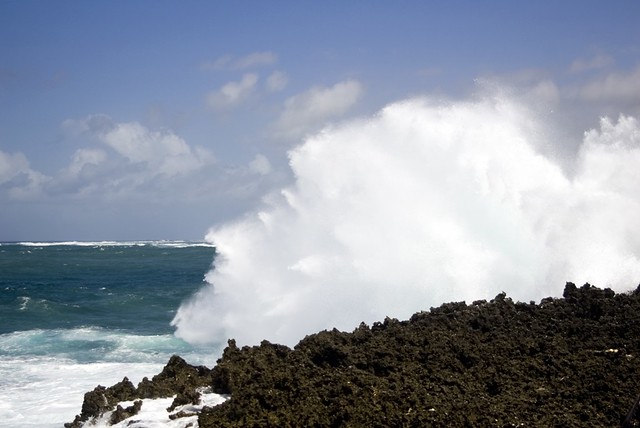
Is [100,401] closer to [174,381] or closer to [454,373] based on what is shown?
[174,381]

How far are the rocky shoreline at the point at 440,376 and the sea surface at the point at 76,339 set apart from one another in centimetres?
257

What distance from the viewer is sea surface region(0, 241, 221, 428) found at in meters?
10.7

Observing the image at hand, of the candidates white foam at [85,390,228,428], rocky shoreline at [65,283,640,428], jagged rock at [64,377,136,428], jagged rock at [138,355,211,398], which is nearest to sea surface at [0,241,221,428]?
jagged rock at [64,377,136,428]

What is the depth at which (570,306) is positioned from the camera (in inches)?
375

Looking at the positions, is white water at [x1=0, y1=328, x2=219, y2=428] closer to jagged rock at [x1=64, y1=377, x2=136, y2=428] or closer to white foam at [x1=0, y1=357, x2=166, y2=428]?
white foam at [x1=0, y1=357, x2=166, y2=428]

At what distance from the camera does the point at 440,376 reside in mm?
7125

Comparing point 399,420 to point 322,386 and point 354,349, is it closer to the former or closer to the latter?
point 322,386

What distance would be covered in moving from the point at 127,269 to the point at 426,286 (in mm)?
35205

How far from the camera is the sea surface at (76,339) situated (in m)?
10.7

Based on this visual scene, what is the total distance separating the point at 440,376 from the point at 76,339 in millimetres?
12673

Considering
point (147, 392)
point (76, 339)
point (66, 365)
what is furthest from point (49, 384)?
point (76, 339)

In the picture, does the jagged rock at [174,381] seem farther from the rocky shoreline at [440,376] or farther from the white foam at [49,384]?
the white foam at [49,384]

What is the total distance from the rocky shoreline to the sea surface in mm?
2567

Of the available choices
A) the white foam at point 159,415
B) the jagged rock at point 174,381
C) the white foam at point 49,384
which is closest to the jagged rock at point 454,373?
the white foam at point 159,415
